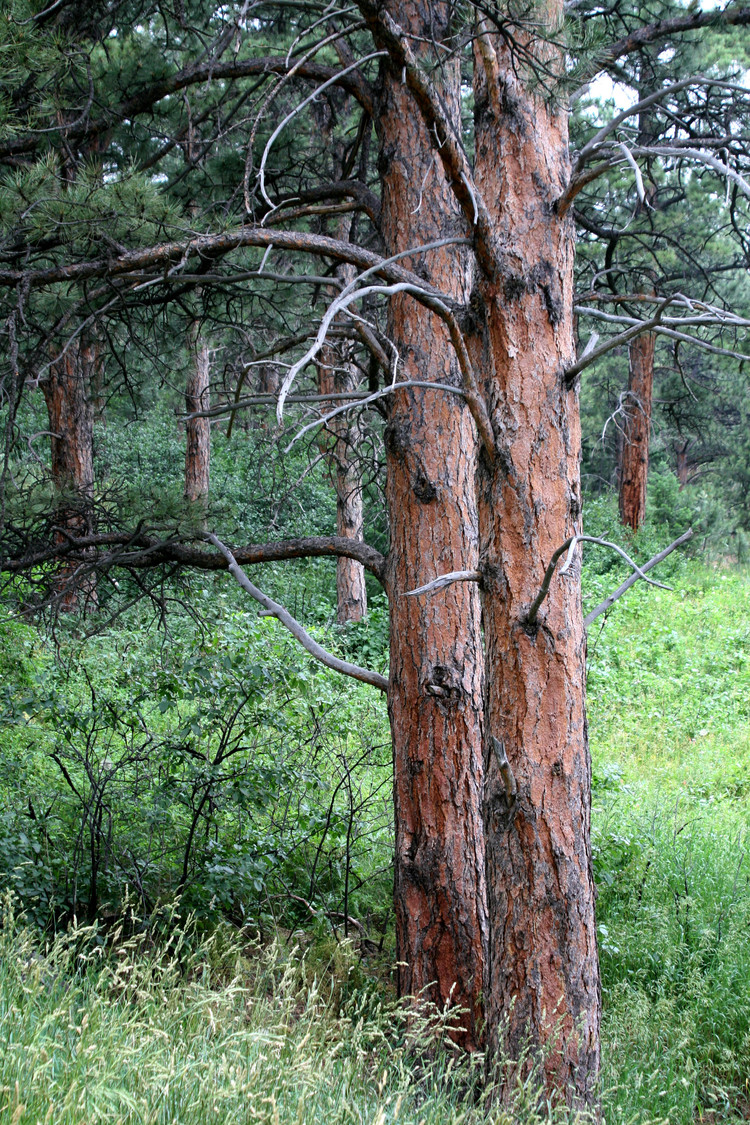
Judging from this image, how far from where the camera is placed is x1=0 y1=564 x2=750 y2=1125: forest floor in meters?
2.31

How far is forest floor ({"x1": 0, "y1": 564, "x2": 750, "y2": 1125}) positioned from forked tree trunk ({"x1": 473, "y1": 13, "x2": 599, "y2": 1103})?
331mm

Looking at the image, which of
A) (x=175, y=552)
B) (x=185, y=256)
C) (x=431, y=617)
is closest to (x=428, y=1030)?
(x=431, y=617)

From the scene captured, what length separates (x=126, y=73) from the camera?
19.3 ft

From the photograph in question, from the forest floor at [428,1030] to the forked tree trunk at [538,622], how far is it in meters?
0.33

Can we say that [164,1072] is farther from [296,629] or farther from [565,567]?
[296,629]

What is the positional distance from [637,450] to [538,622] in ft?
48.0

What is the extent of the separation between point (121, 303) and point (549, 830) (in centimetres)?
326

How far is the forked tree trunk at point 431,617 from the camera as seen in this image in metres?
4.64

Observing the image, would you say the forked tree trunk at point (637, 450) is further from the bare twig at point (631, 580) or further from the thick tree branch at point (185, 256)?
the bare twig at point (631, 580)

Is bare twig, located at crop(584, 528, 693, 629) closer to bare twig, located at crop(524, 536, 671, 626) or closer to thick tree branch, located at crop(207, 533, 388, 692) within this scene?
bare twig, located at crop(524, 536, 671, 626)

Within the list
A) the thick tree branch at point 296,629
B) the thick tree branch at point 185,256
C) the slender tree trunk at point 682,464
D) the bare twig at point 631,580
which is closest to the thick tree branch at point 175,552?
the thick tree branch at point 296,629

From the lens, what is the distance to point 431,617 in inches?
187

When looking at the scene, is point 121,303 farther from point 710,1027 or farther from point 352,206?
point 710,1027

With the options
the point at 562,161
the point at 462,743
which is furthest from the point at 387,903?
the point at 562,161
